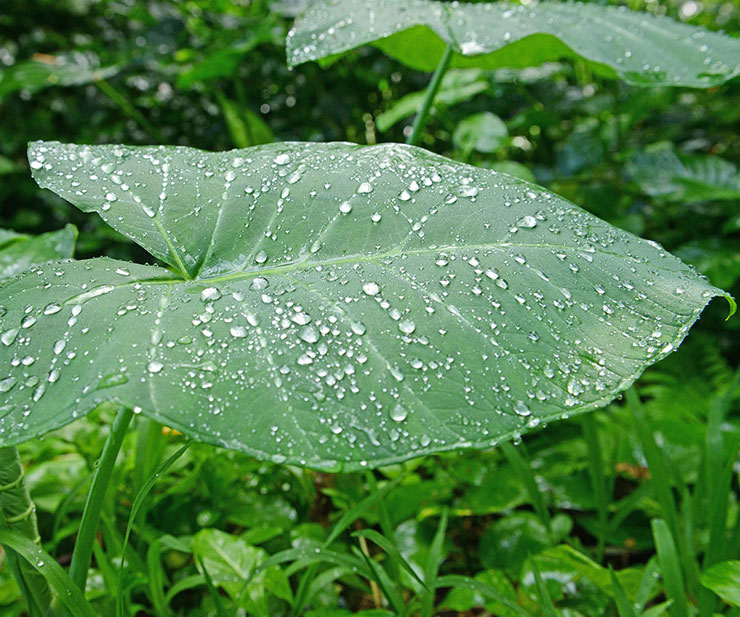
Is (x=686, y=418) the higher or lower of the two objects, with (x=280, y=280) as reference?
lower

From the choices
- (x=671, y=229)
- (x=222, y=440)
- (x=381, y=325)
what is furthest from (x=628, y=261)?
(x=671, y=229)

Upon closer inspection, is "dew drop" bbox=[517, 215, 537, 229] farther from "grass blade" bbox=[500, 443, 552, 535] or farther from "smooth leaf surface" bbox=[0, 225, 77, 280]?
"smooth leaf surface" bbox=[0, 225, 77, 280]

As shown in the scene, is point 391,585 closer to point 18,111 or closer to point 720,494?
point 720,494

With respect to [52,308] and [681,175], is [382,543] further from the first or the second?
[681,175]

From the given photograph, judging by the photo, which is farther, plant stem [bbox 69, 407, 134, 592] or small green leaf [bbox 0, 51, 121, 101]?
small green leaf [bbox 0, 51, 121, 101]

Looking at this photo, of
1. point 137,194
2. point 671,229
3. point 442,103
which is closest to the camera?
point 137,194

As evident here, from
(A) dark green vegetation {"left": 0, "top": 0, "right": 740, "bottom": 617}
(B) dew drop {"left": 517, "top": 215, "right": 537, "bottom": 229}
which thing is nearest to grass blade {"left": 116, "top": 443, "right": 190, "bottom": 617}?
(A) dark green vegetation {"left": 0, "top": 0, "right": 740, "bottom": 617}

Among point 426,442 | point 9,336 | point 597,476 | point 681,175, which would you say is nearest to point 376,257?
point 426,442

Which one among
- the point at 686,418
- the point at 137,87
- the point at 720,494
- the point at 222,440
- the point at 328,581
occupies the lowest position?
the point at 686,418

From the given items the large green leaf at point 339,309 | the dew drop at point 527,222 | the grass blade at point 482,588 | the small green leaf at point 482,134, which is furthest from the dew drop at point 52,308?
the small green leaf at point 482,134
